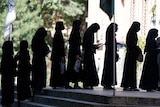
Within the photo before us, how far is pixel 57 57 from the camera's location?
1728cm

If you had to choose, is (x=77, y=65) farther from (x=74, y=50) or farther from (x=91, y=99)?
(x=91, y=99)

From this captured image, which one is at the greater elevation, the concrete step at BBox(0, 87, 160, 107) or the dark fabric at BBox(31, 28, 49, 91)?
the dark fabric at BBox(31, 28, 49, 91)

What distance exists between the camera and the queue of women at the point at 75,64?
15.7m

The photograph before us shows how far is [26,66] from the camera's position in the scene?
688 inches

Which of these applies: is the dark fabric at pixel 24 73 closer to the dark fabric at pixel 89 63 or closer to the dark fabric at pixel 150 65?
the dark fabric at pixel 89 63

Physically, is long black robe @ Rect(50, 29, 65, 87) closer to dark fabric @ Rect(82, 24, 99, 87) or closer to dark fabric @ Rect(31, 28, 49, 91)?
dark fabric @ Rect(31, 28, 49, 91)

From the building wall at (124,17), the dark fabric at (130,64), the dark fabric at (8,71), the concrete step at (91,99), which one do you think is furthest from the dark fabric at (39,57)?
the building wall at (124,17)

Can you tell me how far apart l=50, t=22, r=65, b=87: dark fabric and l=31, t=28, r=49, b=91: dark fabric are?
393mm

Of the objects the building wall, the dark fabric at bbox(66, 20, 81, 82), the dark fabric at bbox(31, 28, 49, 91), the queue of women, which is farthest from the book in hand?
the building wall

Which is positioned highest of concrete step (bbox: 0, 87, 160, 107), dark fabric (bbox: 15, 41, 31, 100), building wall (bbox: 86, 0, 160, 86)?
building wall (bbox: 86, 0, 160, 86)

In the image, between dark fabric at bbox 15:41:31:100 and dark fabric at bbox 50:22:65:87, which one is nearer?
dark fabric at bbox 50:22:65:87

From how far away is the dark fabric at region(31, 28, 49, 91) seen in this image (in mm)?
16844

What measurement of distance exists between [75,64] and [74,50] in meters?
0.41

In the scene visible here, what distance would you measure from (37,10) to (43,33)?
22273mm
